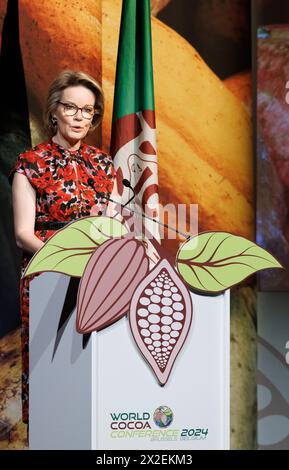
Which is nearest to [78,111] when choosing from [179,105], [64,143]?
[64,143]

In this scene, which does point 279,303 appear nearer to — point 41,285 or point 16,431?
point 16,431

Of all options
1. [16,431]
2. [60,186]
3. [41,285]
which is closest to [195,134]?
[60,186]

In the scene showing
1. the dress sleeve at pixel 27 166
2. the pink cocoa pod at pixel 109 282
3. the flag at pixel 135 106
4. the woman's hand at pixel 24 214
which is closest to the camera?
the pink cocoa pod at pixel 109 282

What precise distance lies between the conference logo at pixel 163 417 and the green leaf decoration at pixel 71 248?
383mm

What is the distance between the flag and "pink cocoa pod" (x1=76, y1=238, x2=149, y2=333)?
1.56 m

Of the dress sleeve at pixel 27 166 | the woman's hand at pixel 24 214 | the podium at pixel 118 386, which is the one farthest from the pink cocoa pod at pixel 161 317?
the dress sleeve at pixel 27 166

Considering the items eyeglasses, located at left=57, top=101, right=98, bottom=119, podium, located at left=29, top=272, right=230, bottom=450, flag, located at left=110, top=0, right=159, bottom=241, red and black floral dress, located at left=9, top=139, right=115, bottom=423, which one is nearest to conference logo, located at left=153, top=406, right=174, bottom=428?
podium, located at left=29, top=272, right=230, bottom=450

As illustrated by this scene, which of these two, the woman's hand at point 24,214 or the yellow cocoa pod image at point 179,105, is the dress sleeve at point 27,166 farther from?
the yellow cocoa pod image at point 179,105

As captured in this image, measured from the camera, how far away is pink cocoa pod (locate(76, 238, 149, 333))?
1695mm

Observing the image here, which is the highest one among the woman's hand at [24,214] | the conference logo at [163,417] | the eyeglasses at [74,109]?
the eyeglasses at [74,109]

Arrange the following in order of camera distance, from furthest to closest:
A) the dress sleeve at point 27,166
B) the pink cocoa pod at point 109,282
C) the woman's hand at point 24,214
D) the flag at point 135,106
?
the flag at point 135,106 < the dress sleeve at point 27,166 < the woman's hand at point 24,214 < the pink cocoa pod at point 109,282

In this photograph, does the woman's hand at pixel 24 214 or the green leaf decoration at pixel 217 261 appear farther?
the woman's hand at pixel 24 214

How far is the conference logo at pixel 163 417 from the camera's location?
177cm

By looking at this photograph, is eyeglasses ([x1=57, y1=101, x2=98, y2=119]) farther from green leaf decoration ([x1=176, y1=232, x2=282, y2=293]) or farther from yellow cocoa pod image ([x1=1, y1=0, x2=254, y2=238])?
yellow cocoa pod image ([x1=1, y1=0, x2=254, y2=238])
